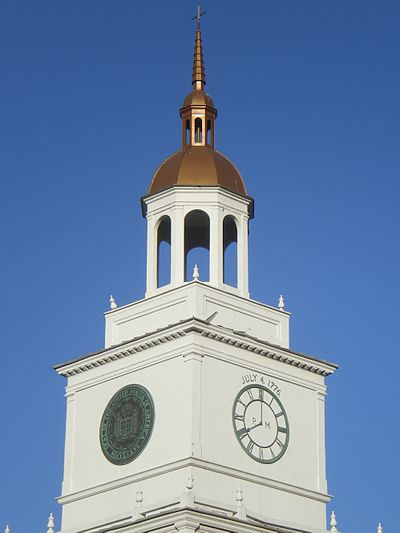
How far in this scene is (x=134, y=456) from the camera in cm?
4828

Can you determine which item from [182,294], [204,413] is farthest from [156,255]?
[204,413]

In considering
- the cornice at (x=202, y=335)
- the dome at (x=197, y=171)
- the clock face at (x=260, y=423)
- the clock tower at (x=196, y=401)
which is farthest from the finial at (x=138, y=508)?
the dome at (x=197, y=171)

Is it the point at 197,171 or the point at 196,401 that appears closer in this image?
the point at 196,401

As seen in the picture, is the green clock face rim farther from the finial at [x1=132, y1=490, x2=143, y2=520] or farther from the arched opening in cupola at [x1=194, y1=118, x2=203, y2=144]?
the arched opening in cupola at [x1=194, y1=118, x2=203, y2=144]

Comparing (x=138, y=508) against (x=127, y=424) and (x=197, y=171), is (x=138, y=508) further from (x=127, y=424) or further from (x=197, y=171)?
(x=197, y=171)

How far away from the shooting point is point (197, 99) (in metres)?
53.2

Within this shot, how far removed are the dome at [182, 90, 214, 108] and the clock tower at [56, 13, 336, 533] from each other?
1.57 m

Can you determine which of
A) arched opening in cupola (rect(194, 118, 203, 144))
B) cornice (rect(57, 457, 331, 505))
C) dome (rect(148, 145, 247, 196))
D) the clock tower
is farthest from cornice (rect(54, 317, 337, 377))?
arched opening in cupola (rect(194, 118, 203, 144))

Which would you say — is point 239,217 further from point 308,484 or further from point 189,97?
point 308,484

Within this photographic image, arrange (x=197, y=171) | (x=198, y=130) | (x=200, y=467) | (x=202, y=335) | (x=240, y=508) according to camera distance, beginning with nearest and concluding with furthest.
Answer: (x=240, y=508), (x=200, y=467), (x=202, y=335), (x=197, y=171), (x=198, y=130)

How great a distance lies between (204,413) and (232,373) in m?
1.86

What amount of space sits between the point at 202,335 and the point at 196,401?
2056 millimetres

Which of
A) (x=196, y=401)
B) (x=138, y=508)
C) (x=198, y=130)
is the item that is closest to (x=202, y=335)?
(x=196, y=401)

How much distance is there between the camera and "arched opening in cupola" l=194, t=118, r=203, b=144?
5334 cm
